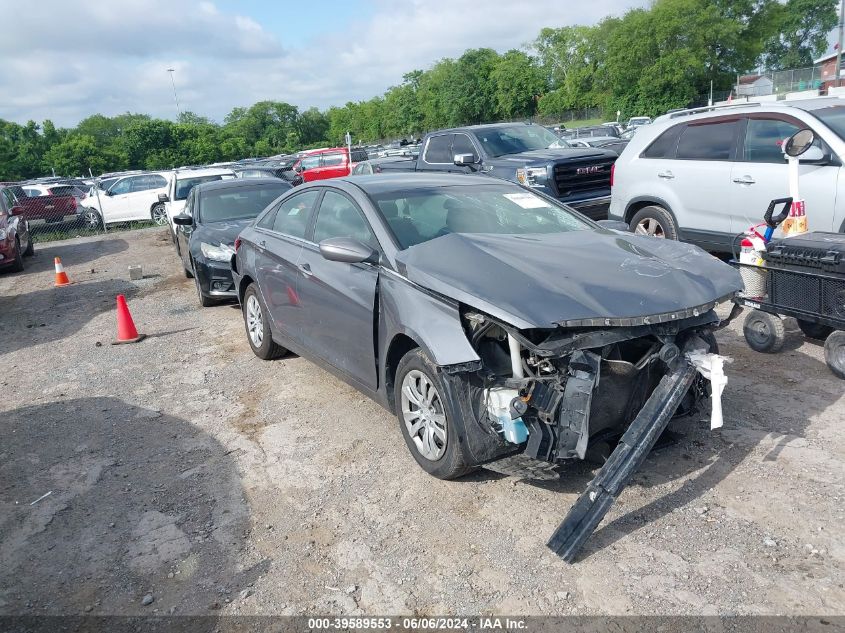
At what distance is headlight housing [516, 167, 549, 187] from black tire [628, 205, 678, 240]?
1.63m

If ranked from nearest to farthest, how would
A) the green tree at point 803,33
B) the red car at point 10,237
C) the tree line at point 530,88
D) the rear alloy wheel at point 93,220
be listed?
the red car at point 10,237 → the rear alloy wheel at point 93,220 → the tree line at point 530,88 → the green tree at point 803,33

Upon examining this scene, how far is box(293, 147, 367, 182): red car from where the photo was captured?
81.2 ft

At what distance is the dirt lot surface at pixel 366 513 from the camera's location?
3295 mm

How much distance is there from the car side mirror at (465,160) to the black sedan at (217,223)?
9.18ft

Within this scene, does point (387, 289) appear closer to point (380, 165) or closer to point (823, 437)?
point (823, 437)

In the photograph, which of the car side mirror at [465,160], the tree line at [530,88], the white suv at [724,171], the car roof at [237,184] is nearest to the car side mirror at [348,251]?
the white suv at [724,171]

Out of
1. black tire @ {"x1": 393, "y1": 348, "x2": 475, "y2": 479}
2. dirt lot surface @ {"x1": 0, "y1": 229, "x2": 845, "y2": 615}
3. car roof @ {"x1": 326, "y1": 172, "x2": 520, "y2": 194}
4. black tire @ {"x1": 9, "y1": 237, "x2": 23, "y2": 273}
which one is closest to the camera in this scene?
dirt lot surface @ {"x1": 0, "y1": 229, "x2": 845, "y2": 615}

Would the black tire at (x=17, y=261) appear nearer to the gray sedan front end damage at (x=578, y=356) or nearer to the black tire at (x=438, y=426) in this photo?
the black tire at (x=438, y=426)

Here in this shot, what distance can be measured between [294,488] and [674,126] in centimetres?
696

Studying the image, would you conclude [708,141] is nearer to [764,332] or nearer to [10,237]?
[764,332]

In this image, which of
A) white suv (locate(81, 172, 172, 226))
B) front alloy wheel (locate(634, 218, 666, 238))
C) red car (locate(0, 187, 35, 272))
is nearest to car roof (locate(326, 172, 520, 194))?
front alloy wheel (locate(634, 218, 666, 238))

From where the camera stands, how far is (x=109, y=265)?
15.2 meters

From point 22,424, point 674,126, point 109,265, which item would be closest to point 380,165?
point 109,265

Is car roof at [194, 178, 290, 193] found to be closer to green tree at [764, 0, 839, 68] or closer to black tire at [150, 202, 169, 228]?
black tire at [150, 202, 169, 228]
